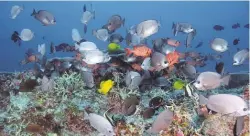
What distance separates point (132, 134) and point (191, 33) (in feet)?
A: 16.4

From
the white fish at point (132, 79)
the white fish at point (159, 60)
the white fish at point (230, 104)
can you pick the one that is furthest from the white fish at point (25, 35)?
the white fish at point (230, 104)

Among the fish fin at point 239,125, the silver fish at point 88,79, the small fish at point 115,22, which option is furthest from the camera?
the small fish at point 115,22

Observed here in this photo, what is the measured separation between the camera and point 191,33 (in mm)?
8617

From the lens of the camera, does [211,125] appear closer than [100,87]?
Yes

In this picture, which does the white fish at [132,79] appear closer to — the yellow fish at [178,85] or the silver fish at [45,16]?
the yellow fish at [178,85]

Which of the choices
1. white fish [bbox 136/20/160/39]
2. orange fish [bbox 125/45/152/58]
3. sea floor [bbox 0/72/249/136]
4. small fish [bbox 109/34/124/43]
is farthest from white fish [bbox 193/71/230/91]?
small fish [bbox 109/34/124/43]

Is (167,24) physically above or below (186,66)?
below

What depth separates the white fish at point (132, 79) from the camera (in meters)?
5.68

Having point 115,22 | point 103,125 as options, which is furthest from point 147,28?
point 103,125

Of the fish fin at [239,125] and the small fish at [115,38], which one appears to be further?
the small fish at [115,38]

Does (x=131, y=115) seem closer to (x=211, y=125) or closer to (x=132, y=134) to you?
(x=132, y=134)

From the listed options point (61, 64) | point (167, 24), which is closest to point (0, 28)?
point (167, 24)

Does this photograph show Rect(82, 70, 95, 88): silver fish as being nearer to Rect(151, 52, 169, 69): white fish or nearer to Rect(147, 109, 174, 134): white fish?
Rect(151, 52, 169, 69): white fish

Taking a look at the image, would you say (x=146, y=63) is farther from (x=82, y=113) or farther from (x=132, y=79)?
(x=82, y=113)
